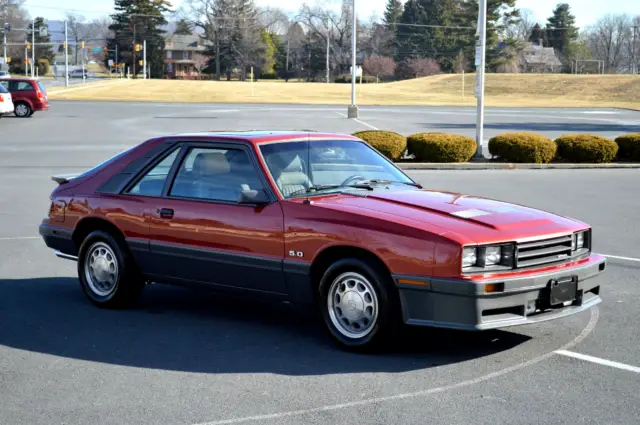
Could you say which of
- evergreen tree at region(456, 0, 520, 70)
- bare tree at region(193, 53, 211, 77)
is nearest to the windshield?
evergreen tree at region(456, 0, 520, 70)

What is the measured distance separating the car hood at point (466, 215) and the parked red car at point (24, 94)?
38294mm

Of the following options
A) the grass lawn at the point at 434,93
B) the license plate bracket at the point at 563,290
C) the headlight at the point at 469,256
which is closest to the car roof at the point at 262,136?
the headlight at the point at 469,256

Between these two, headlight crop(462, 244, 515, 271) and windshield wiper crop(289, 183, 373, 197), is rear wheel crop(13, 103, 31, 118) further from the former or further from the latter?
headlight crop(462, 244, 515, 271)

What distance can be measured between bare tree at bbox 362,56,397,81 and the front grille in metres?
124

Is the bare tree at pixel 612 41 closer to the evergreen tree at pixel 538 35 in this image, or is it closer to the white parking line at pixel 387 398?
the evergreen tree at pixel 538 35

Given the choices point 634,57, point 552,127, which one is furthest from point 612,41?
point 552,127

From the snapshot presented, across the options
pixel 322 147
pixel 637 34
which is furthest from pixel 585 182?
pixel 637 34

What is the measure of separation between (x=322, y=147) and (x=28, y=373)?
2877 millimetres

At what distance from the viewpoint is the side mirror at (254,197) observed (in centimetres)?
691

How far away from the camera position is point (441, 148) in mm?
23625

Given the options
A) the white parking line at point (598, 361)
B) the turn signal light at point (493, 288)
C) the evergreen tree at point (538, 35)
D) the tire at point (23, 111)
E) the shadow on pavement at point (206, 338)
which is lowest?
the shadow on pavement at point (206, 338)

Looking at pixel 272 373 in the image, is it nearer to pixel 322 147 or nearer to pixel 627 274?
pixel 322 147

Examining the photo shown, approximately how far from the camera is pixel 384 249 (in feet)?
20.7

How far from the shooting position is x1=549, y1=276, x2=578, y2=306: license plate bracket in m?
6.36
